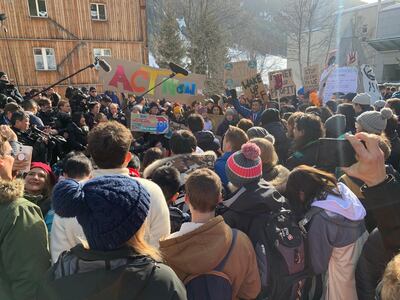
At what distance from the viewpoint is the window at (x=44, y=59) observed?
20.7m

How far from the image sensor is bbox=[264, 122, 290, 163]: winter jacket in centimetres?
488

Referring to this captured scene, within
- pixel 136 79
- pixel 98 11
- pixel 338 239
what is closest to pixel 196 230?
pixel 338 239

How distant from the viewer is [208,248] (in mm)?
1985

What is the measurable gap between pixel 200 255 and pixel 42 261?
950mm

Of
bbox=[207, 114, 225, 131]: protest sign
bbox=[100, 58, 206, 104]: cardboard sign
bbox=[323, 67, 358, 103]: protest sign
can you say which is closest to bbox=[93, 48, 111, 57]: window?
bbox=[100, 58, 206, 104]: cardboard sign

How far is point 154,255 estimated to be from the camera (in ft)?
4.82

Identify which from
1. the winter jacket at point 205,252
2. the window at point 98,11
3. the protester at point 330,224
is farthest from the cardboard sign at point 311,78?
the window at point 98,11

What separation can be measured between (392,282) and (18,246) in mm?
1870

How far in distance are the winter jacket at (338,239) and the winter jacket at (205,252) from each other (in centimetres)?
68

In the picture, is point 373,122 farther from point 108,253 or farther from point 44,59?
point 44,59

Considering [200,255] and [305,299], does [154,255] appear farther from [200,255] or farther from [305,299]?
[305,299]

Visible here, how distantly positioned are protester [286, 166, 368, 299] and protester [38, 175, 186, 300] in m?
1.42

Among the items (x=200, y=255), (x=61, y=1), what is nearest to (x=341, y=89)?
(x=200, y=255)

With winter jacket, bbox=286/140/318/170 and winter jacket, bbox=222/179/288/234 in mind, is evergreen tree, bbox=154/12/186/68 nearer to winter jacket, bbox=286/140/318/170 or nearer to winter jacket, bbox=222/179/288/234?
winter jacket, bbox=286/140/318/170
